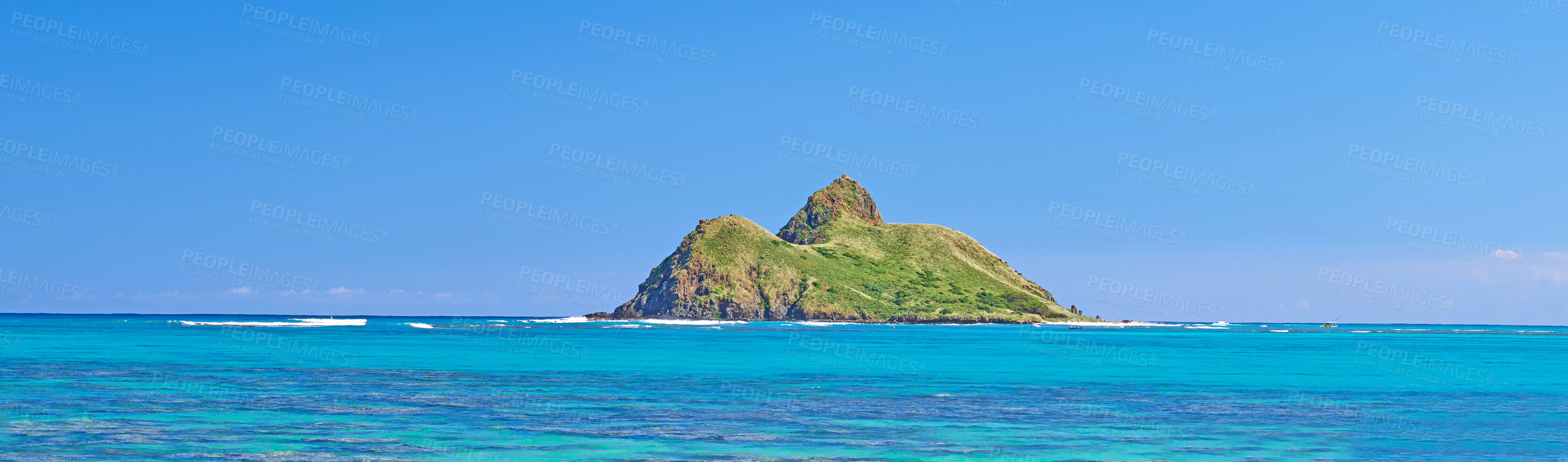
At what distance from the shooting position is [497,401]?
40.8m

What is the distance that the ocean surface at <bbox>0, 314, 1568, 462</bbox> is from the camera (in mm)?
27891

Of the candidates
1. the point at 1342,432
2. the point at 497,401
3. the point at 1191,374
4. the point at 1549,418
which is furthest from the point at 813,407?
the point at 1191,374

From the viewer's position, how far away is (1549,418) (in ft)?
124

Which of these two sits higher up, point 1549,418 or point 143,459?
point 1549,418

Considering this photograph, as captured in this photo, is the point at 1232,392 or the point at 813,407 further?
the point at 1232,392

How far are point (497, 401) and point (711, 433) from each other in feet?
42.8

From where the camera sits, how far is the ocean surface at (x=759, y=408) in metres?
27.9

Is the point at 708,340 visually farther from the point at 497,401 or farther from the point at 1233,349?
the point at 497,401

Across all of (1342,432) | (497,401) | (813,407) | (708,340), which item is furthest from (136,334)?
(1342,432)

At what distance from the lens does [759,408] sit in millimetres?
39062

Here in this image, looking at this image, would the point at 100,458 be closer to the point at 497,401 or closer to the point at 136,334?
the point at 497,401

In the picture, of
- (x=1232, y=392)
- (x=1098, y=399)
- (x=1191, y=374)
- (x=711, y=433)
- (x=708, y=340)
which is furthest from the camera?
(x=708, y=340)

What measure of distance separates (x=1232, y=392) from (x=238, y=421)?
1536 inches

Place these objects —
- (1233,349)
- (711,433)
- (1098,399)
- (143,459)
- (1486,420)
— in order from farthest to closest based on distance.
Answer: (1233,349), (1098,399), (1486,420), (711,433), (143,459)
